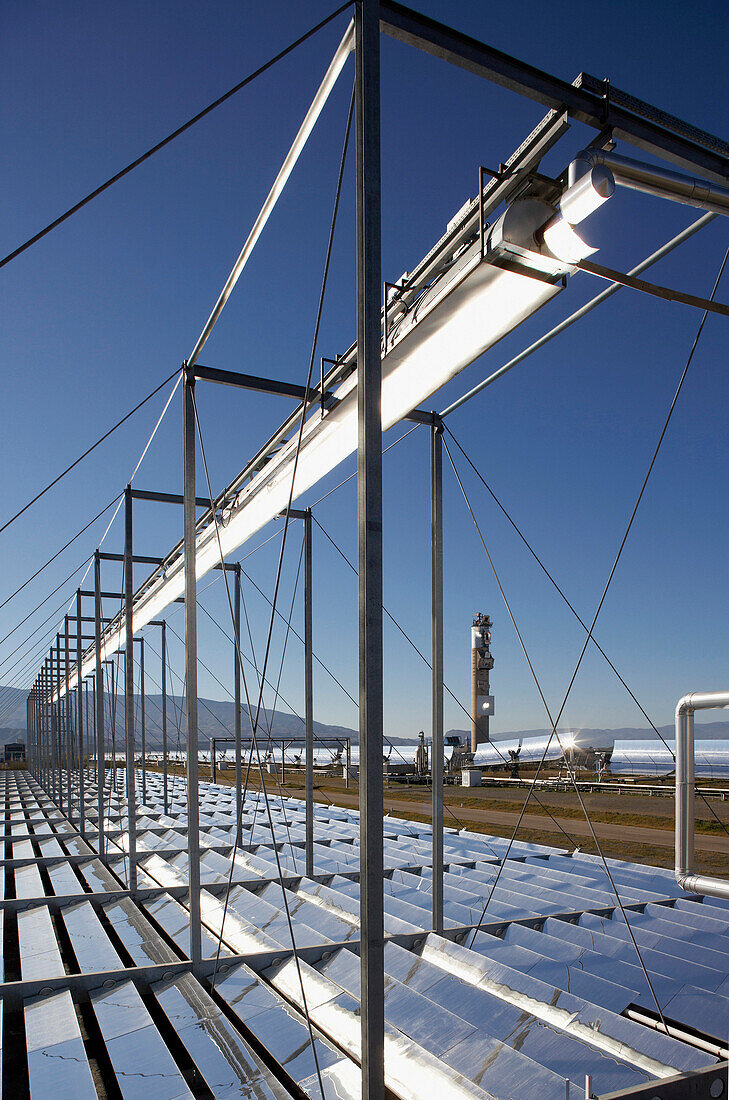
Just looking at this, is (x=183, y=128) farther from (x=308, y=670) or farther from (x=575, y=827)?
(x=575, y=827)

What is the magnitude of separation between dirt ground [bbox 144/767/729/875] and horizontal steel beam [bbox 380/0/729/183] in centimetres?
767

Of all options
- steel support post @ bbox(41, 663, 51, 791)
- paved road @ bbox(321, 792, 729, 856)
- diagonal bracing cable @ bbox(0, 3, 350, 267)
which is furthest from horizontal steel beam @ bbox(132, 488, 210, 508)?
steel support post @ bbox(41, 663, 51, 791)

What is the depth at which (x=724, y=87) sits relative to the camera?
5.63 meters

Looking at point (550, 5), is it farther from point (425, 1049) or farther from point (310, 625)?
point (425, 1049)

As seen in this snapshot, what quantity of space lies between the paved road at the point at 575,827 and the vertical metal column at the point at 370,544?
449 inches

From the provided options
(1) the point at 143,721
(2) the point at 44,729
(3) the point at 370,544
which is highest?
(3) the point at 370,544

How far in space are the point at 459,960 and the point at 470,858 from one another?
508 centimetres

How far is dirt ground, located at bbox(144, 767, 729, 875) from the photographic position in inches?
568

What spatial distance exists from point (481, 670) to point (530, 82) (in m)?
44.6

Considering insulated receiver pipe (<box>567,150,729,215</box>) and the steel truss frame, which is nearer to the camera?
the steel truss frame

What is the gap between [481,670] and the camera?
152ft

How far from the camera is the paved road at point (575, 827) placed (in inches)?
627

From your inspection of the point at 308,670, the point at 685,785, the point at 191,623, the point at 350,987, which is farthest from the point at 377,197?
the point at 308,670

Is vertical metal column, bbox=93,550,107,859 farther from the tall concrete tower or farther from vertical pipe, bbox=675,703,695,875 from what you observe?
the tall concrete tower
